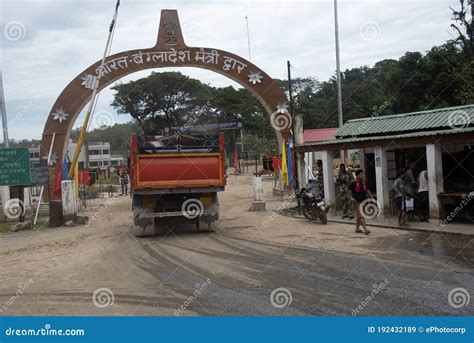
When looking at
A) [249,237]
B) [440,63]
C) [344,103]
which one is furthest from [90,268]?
[344,103]

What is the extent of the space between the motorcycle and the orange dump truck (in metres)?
3.07

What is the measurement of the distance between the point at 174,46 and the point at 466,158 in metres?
14.0

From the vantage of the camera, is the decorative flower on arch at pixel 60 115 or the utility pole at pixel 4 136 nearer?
the utility pole at pixel 4 136

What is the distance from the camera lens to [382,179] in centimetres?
1527

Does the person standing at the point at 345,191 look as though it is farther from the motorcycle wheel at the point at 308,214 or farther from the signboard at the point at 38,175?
the signboard at the point at 38,175

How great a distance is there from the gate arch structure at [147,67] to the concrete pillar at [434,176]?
1161cm

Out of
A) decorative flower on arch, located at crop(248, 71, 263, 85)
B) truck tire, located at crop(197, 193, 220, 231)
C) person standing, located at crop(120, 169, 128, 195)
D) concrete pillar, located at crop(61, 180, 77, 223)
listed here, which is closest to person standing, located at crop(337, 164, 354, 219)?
truck tire, located at crop(197, 193, 220, 231)

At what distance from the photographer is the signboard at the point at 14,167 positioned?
18609mm

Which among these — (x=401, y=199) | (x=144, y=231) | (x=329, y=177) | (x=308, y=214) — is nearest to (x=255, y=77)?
(x=329, y=177)

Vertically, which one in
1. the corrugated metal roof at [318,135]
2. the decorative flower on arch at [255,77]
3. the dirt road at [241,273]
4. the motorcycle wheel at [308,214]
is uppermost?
the decorative flower on arch at [255,77]

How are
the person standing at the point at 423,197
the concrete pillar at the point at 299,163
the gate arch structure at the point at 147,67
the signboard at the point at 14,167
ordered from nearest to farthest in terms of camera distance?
the person standing at the point at 423,197
the signboard at the point at 14,167
the concrete pillar at the point at 299,163
the gate arch structure at the point at 147,67

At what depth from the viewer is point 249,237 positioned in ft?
42.7

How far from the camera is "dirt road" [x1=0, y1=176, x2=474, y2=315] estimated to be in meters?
6.74

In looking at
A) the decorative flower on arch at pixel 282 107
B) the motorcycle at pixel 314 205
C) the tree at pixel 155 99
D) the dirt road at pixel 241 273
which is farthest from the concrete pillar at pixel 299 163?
the tree at pixel 155 99
